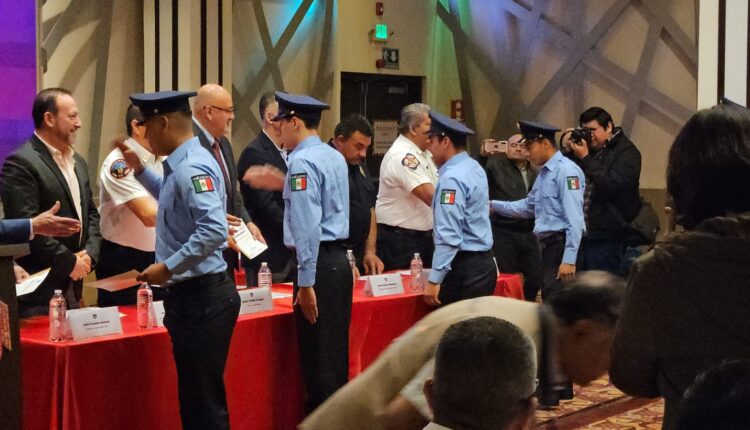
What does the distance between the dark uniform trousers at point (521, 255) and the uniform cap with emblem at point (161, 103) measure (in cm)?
328

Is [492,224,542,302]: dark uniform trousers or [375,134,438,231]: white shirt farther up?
[375,134,438,231]: white shirt

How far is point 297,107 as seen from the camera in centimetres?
397

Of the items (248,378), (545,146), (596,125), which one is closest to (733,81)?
(596,125)

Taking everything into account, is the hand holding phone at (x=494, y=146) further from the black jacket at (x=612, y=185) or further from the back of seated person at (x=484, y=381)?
the back of seated person at (x=484, y=381)

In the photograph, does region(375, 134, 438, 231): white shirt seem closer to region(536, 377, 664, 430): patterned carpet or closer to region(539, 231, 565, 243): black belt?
region(539, 231, 565, 243): black belt

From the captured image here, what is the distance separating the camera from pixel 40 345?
320 centimetres

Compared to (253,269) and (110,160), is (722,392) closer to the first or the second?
(110,160)

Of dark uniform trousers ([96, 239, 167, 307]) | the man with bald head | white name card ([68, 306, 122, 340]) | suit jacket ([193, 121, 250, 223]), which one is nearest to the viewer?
white name card ([68, 306, 122, 340])

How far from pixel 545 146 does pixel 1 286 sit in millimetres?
3396

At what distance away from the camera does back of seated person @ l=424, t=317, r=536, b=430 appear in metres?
1.28

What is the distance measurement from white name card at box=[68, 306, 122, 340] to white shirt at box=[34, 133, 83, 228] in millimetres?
792

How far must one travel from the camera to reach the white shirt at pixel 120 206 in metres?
3.96

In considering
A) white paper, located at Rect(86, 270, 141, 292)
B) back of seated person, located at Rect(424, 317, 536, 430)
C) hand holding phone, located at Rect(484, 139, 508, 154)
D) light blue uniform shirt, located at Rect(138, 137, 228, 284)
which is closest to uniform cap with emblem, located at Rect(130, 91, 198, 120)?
light blue uniform shirt, located at Rect(138, 137, 228, 284)

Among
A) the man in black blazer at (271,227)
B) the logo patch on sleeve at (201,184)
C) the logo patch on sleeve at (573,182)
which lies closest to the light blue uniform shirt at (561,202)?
the logo patch on sleeve at (573,182)
